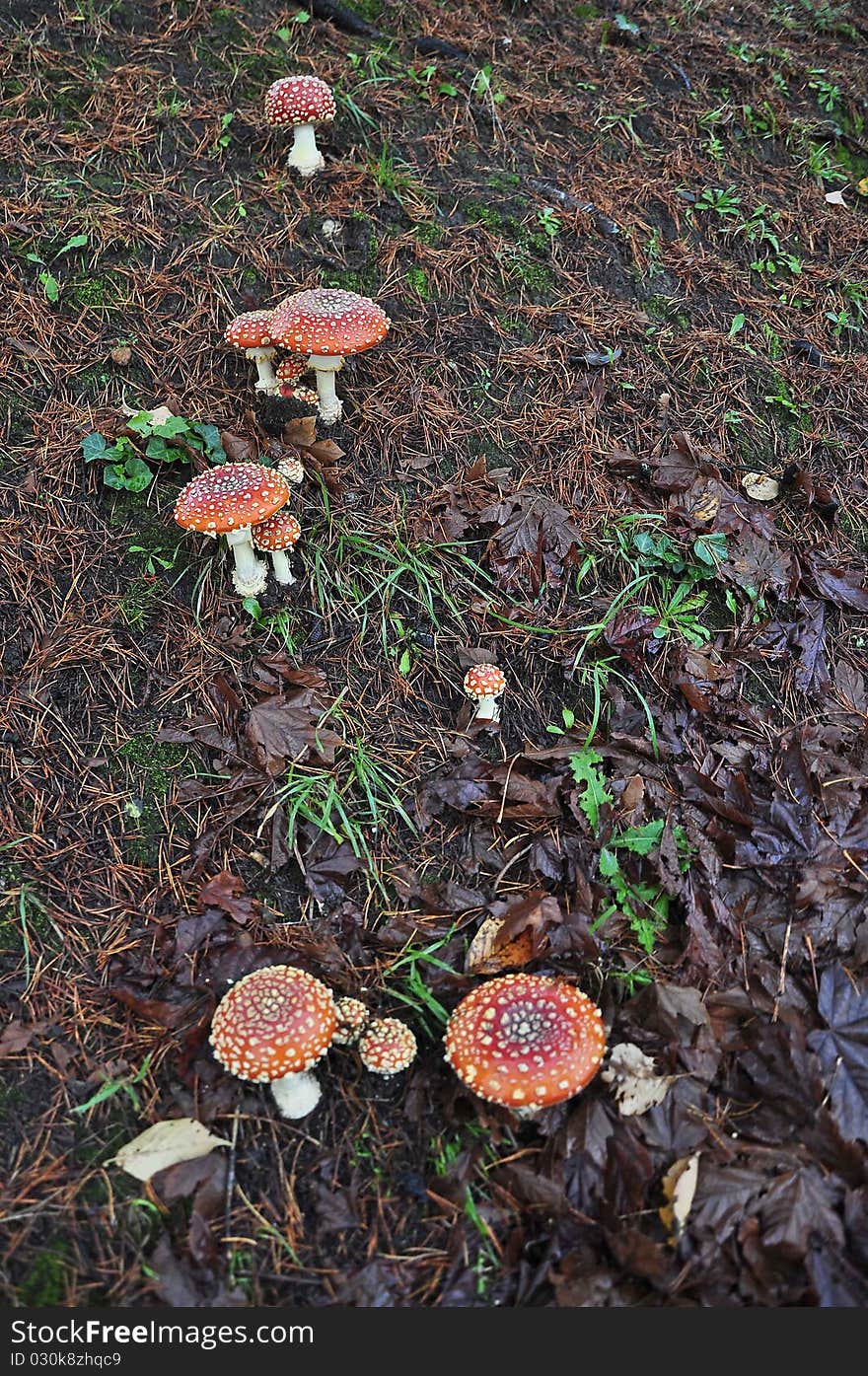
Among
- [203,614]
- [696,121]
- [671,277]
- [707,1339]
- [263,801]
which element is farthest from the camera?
[696,121]

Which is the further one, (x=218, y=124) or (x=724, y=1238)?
(x=218, y=124)

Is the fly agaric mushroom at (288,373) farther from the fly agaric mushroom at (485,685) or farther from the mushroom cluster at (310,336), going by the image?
the fly agaric mushroom at (485,685)

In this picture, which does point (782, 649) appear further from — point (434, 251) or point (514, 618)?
point (434, 251)

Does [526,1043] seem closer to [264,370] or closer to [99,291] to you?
[264,370]

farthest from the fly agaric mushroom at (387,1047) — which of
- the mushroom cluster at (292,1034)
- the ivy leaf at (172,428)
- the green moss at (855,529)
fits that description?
the green moss at (855,529)

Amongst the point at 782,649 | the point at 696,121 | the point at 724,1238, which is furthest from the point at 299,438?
the point at 696,121

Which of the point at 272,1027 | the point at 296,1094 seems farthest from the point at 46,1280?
the point at 272,1027
